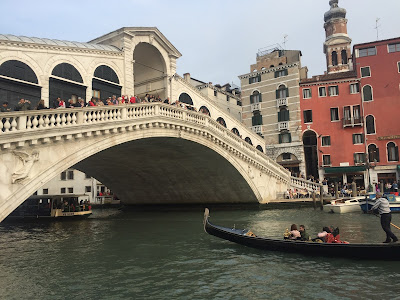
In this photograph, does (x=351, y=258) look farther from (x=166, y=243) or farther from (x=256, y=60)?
(x=256, y=60)

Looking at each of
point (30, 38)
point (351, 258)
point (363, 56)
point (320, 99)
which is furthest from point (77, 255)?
point (363, 56)

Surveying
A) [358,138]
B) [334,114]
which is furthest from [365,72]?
[358,138]

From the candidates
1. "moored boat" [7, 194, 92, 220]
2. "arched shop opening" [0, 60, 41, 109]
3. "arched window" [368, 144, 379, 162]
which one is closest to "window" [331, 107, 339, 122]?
"arched window" [368, 144, 379, 162]

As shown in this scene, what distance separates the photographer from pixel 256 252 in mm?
9242

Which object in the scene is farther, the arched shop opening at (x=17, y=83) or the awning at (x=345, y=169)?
the awning at (x=345, y=169)

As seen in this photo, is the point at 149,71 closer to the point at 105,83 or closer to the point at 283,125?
the point at 105,83

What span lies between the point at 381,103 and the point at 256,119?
9691mm

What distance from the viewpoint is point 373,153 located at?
26094mm

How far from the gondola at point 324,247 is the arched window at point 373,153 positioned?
65.9ft

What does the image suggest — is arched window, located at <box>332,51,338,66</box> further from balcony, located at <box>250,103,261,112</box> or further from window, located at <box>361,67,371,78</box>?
balcony, located at <box>250,103,261,112</box>

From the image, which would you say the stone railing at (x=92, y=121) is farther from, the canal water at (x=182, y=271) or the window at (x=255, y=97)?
the window at (x=255, y=97)

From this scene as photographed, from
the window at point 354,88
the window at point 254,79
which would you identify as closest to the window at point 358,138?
the window at point 354,88

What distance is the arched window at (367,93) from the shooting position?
26.9 meters

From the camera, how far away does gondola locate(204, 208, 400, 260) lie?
7.46 metres
